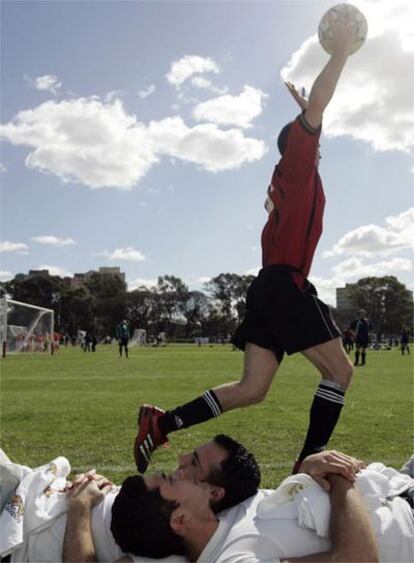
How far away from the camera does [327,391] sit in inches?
153

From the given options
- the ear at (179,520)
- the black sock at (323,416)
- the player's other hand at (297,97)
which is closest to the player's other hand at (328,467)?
the ear at (179,520)

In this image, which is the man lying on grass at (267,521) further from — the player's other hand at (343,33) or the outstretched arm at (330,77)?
the player's other hand at (343,33)

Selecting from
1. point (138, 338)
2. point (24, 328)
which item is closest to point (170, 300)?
point (138, 338)

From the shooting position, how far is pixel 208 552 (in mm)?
2545

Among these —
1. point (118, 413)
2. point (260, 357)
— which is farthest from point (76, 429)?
point (260, 357)

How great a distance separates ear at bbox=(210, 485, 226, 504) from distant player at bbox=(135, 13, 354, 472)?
3.81 feet

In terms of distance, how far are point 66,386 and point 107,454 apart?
836 cm

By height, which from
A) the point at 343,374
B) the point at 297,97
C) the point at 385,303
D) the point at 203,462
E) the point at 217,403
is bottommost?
the point at 203,462

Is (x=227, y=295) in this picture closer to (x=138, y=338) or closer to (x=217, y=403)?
(x=138, y=338)

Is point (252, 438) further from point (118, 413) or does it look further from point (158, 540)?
point (158, 540)

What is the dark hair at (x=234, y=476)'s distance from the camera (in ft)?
9.25

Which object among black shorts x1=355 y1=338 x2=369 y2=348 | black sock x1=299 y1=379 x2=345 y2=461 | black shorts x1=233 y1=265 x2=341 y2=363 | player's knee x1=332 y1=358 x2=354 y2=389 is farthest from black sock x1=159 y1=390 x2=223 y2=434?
black shorts x1=355 y1=338 x2=369 y2=348

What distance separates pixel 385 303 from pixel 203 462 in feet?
382

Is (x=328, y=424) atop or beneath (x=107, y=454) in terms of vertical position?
atop
